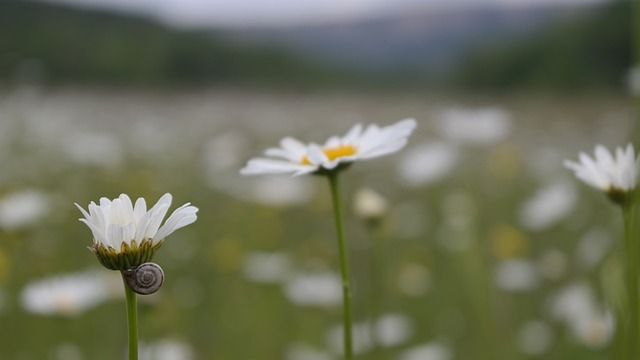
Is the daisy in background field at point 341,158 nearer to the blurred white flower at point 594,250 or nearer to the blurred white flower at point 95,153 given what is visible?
the blurred white flower at point 594,250

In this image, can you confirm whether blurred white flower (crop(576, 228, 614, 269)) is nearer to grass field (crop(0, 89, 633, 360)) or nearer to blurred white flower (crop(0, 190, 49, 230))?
grass field (crop(0, 89, 633, 360))

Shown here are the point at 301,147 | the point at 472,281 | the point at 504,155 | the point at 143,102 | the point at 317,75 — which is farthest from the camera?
the point at 317,75

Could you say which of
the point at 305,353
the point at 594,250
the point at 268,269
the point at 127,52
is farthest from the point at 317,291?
the point at 127,52

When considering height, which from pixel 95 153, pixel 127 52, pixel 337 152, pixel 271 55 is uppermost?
pixel 271 55

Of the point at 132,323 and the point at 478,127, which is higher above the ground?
the point at 478,127

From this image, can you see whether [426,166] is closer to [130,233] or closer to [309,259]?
[309,259]

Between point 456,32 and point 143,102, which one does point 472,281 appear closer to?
point 143,102

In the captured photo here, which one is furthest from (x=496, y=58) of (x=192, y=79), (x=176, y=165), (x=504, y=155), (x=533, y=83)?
(x=504, y=155)
